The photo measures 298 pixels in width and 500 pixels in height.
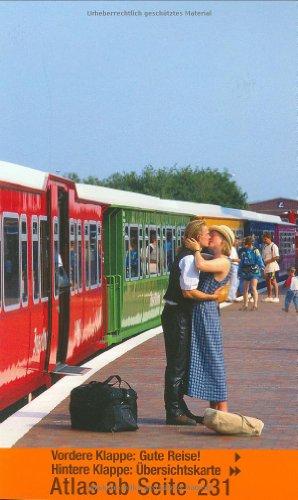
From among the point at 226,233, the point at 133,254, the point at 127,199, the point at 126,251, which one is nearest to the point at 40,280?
the point at 226,233

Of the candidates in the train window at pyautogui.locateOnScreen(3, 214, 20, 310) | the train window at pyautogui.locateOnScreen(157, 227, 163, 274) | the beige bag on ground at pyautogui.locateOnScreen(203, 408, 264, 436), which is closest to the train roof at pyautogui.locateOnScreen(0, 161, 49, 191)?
the train window at pyautogui.locateOnScreen(3, 214, 20, 310)

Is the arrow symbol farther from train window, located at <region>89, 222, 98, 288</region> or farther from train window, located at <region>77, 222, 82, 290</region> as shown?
train window, located at <region>89, 222, 98, 288</region>

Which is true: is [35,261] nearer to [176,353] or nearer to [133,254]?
[176,353]

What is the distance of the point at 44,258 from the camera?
16266 millimetres

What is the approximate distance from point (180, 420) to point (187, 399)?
2.32m

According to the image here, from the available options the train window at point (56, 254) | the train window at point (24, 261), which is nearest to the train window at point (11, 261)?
the train window at point (24, 261)

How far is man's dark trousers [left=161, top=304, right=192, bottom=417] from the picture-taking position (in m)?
13.0

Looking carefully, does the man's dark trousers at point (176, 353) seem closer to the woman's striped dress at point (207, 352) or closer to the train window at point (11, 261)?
the woman's striped dress at point (207, 352)

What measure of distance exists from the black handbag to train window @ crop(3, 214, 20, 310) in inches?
52.4

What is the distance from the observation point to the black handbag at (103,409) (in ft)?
41.3

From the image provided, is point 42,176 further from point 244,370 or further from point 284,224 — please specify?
point 284,224

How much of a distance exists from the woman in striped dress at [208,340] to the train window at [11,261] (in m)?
1.81

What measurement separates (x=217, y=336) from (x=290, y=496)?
3265 mm

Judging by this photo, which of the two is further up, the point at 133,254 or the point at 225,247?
the point at 225,247
